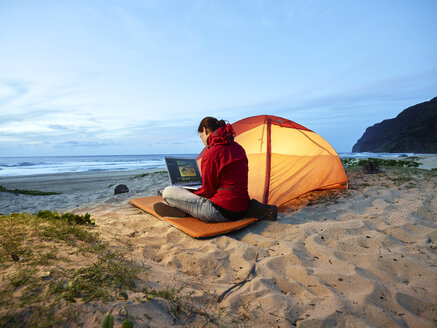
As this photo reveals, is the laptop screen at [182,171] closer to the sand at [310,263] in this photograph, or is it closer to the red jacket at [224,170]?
the sand at [310,263]

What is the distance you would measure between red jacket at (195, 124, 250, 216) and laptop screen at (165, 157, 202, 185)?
929mm

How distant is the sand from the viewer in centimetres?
170

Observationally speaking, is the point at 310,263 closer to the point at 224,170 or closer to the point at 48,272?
the point at 224,170

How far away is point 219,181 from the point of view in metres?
3.35

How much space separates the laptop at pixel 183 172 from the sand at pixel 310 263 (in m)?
0.76

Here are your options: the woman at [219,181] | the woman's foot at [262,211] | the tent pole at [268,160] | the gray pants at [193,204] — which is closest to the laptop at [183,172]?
the gray pants at [193,204]

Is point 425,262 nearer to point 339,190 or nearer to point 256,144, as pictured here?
point 339,190

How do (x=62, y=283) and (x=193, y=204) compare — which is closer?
(x=62, y=283)

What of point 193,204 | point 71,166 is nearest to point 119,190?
point 193,204

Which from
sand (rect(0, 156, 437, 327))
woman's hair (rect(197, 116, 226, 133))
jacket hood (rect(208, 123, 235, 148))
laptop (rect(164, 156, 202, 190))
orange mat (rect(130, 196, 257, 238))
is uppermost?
woman's hair (rect(197, 116, 226, 133))

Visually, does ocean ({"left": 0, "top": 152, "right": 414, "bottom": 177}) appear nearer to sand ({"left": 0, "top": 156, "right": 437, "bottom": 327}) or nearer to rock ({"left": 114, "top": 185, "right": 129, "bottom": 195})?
rock ({"left": 114, "top": 185, "right": 129, "bottom": 195})

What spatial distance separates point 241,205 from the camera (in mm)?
3490

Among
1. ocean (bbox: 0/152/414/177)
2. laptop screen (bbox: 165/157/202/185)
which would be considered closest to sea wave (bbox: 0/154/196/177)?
ocean (bbox: 0/152/414/177)

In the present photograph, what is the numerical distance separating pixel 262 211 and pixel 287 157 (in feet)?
6.54
